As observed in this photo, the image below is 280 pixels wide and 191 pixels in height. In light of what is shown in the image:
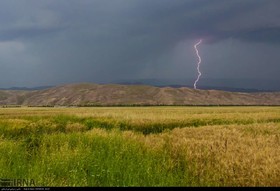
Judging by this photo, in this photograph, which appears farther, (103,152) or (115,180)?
(103,152)

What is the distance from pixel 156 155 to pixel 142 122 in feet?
97.6

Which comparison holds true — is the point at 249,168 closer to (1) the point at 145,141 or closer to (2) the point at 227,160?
(2) the point at 227,160

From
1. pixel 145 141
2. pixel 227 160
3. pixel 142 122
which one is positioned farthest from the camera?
pixel 142 122

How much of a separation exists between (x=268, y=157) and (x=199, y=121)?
3565cm

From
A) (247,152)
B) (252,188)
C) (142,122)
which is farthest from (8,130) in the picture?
(252,188)

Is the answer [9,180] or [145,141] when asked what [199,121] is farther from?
[9,180]

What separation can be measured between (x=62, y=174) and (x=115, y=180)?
205 cm

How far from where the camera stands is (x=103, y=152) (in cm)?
1714

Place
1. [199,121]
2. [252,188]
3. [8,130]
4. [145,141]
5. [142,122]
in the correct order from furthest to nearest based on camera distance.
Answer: [199,121], [142,122], [8,130], [145,141], [252,188]

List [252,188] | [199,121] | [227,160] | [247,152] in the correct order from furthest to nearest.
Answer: [199,121], [247,152], [227,160], [252,188]

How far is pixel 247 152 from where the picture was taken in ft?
56.1

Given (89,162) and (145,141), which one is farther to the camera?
(145,141)

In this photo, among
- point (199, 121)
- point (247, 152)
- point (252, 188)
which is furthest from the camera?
point (199, 121)

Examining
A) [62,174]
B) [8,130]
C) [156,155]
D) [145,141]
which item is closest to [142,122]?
[8,130]
